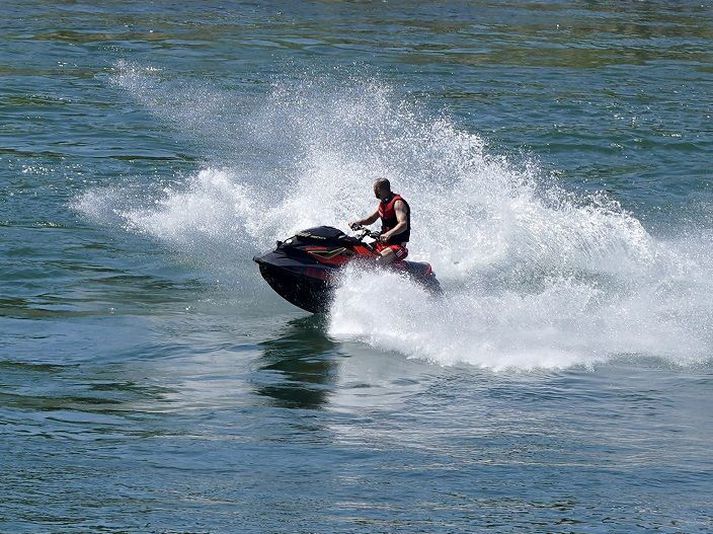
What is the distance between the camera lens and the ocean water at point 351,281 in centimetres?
1065

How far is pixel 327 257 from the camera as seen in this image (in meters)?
15.1

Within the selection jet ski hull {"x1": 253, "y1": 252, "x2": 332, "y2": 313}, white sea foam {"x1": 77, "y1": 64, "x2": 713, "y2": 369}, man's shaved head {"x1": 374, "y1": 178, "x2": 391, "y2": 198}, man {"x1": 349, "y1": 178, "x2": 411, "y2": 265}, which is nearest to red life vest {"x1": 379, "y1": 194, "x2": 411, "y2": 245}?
man {"x1": 349, "y1": 178, "x2": 411, "y2": 265}

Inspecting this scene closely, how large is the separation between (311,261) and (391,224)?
1.19 metres

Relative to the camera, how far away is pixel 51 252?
18.6 meters

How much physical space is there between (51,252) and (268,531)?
9881 mm

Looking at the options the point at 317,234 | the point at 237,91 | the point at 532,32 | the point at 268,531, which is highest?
the point at 532,32

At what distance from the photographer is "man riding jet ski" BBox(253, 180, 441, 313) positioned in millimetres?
15055

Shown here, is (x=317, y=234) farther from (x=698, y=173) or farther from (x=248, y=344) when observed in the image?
(x=698, y=173)

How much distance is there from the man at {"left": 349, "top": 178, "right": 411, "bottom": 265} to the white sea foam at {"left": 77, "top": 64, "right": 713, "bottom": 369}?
319 millimetres

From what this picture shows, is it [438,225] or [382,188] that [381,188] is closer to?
[382,188]

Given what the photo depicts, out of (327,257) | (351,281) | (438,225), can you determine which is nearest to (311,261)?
(327,257)

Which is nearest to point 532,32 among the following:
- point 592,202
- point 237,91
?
point 237,91

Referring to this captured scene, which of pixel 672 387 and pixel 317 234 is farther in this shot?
pixel 317 234

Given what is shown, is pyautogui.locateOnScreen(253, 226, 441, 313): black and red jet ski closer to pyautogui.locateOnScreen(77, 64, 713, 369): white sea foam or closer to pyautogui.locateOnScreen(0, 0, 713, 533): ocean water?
pyautogui.locateOnScreen(77, 64, 713, 369): white sea foam
